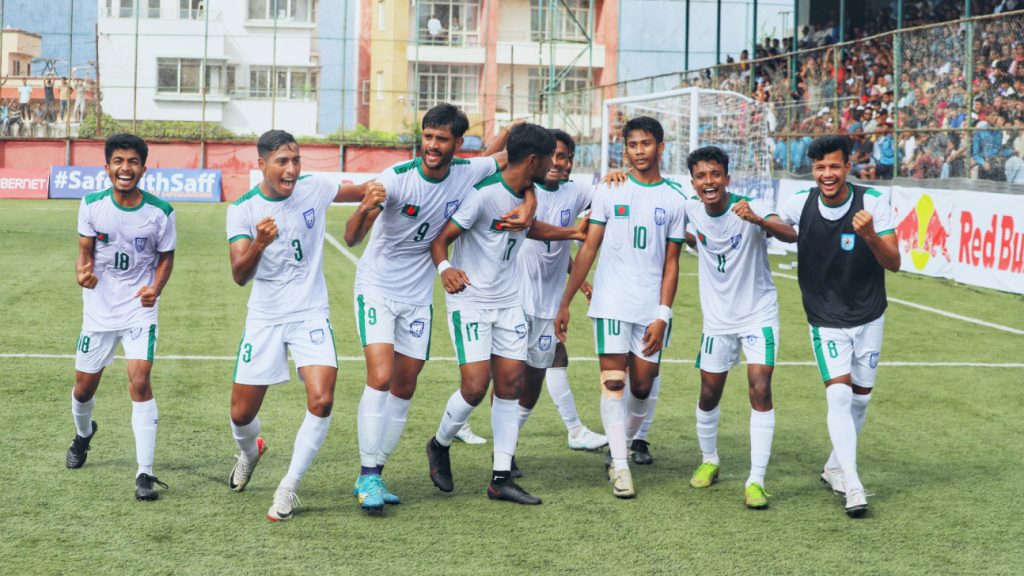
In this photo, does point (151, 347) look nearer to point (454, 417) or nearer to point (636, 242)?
point (454, 417)

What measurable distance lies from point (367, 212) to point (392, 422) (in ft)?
3.96

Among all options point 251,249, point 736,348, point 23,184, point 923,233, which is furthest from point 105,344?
point 23,184

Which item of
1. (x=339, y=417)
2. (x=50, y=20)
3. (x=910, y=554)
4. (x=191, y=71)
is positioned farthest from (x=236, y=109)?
(x=910, y=554)

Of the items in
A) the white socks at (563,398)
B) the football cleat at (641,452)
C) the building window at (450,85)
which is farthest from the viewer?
the building window at (450,85)

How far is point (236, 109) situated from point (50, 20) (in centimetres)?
849

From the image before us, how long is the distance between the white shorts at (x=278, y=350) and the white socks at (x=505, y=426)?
3.27ft

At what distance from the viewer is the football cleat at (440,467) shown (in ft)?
21.4

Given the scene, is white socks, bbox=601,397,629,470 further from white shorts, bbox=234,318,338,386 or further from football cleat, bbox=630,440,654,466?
white shorts, bbox=234,318,338,386

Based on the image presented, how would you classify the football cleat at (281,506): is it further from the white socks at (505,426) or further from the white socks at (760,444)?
the white socks at (760,444)

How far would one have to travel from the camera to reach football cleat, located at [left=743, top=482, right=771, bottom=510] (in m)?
6.23

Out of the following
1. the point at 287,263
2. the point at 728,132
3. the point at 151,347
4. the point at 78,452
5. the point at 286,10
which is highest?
the point at 286,10

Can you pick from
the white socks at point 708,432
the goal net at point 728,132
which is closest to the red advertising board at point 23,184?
the goal net at point 728,132

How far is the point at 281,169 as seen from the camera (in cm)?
604

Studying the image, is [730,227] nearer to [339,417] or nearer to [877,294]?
[877,294]
